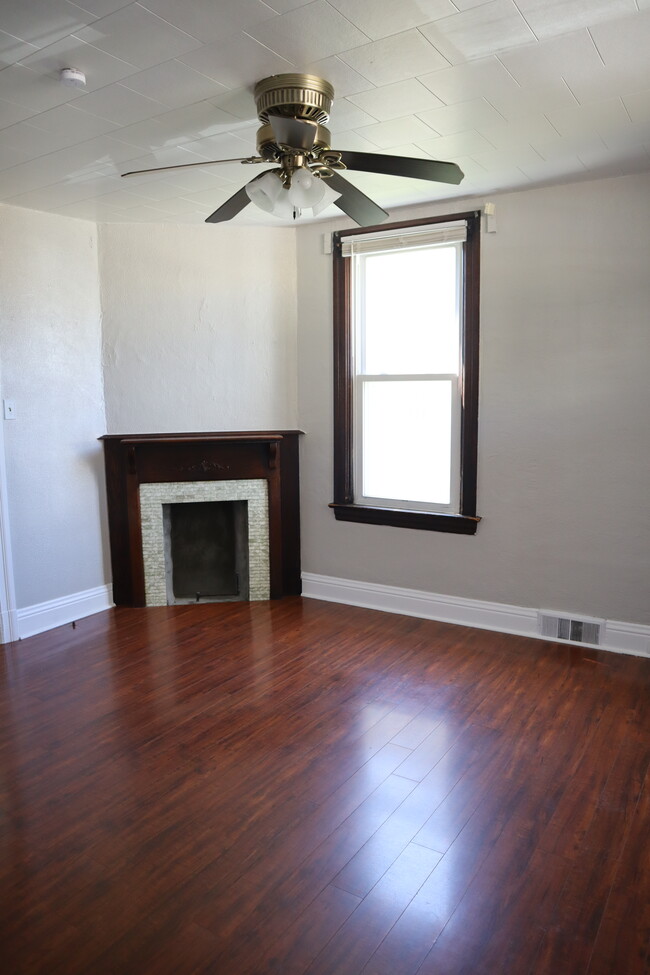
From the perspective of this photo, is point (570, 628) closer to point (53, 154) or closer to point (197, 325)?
point (197, 325)

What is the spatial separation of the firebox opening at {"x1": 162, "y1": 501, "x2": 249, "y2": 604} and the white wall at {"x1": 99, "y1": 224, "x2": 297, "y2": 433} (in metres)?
0.60

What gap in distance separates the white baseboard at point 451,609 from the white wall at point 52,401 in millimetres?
1556

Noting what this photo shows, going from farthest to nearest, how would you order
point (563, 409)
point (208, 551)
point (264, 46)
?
point (208, 551) → point (563, 409) → point (264, 46)

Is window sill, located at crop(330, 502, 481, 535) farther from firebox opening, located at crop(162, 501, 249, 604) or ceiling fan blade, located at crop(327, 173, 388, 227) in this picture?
ceiling fan blade, located at crop(327, 173, 388, 227)

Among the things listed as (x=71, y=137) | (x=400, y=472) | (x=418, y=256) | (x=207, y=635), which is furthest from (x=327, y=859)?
(x=418, y=256)

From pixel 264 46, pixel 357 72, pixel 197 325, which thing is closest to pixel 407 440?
pixel 197 325

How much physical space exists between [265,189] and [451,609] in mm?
2733

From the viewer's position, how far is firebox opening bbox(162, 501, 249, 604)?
4719 millimetres

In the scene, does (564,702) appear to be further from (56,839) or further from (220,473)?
(220,473)

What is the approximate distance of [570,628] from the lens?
379 cm

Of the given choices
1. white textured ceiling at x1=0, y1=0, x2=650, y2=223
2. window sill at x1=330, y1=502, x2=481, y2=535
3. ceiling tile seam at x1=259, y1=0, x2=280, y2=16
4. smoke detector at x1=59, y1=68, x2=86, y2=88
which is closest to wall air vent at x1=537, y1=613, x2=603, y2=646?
window sill at x1=330, y1=502, x2=481, y2=535

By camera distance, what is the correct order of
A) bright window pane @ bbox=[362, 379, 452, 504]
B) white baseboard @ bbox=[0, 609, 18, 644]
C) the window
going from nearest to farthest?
1. white baseboard @ bbox=[0, 609, 18, 644]
2. the window
3. bright window pane @ bbox=[362, 379, 452, 504]

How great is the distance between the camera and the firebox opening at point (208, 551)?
15.5 ft

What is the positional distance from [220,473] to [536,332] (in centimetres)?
Answer: 219
